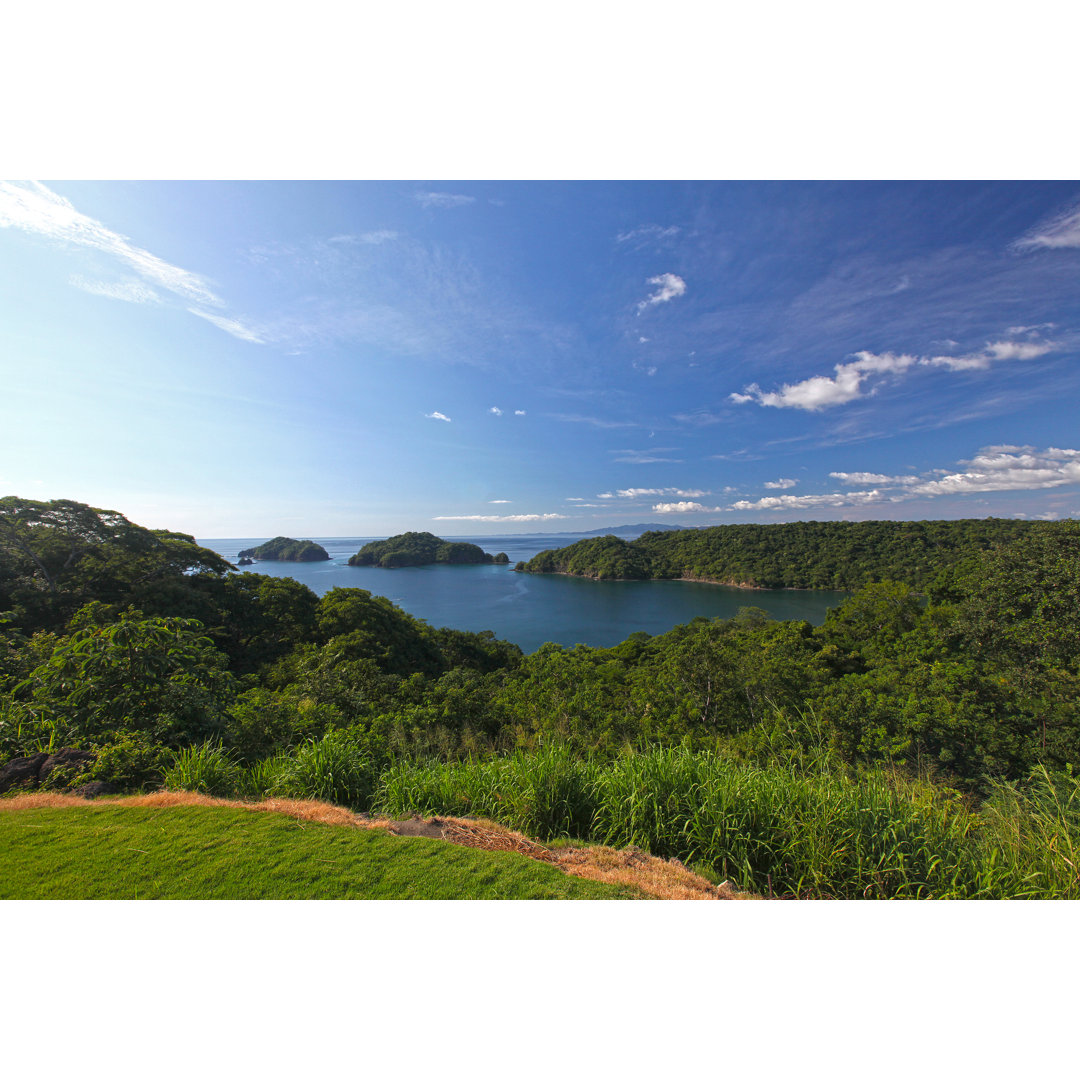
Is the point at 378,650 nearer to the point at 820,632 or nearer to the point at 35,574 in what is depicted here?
the point at 35,574

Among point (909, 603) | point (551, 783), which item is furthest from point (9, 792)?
point (909, 603)

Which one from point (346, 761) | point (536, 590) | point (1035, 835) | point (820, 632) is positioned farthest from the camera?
point (536, 590)

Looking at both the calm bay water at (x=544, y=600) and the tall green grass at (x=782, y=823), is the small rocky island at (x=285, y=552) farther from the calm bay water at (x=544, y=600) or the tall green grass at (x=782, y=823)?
the tall green grass at (x=782, y=823)

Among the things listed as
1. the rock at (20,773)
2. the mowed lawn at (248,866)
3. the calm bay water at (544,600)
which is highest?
the mowed lawn at (248,866)


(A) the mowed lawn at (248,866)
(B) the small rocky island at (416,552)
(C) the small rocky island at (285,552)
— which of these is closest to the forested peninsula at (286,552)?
(C) the small rocky island at (285,552)

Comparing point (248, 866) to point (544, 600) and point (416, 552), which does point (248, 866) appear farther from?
point (416, 552)

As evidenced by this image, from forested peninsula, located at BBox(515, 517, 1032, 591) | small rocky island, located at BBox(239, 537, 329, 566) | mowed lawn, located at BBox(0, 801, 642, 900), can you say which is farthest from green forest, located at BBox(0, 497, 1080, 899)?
small rocky island, located at BBox(239, 537, 329, 566)
